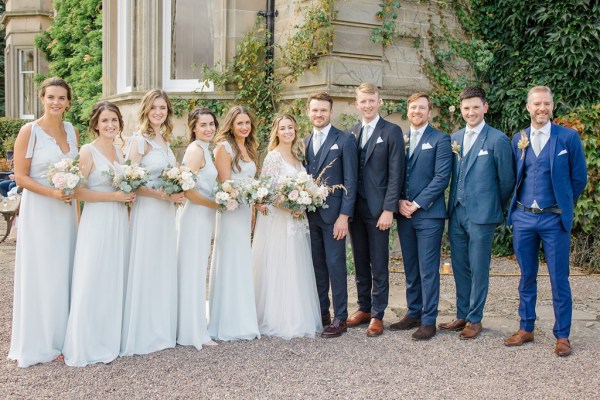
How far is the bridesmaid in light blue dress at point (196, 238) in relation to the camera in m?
5.26

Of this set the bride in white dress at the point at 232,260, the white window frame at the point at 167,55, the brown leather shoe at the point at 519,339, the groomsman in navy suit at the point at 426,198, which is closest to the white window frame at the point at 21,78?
the white window frame at the point at 167,55

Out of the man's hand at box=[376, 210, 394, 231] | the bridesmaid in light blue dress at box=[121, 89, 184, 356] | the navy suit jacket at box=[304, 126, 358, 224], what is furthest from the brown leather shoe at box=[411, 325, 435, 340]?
the bridesmaid in light blue dress at box=[121, 89, 184, 356]

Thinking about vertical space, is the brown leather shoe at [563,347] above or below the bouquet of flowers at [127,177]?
below

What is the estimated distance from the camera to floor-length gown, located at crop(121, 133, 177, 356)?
5039 millimetres

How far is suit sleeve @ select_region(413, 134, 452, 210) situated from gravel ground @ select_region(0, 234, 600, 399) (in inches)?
48.1

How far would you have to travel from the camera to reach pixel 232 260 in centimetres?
554

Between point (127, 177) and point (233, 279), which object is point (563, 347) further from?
point (127, 177)

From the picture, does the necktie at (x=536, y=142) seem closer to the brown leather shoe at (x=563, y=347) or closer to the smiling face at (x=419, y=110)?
the smiling face at (x=419, y=110)

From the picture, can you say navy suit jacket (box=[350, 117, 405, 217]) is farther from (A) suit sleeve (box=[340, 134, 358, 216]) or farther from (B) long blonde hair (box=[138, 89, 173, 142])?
(B) long blonde hair (box=[138, 89, 173, 142])

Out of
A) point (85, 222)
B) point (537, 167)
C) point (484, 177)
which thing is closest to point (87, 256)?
point (85, 222)

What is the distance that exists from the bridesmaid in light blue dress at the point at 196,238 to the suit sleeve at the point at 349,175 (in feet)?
3.71

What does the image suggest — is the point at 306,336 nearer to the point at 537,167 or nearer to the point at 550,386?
the point at 550,386

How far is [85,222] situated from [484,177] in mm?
Result: 3320

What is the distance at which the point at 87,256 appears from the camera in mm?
4824
